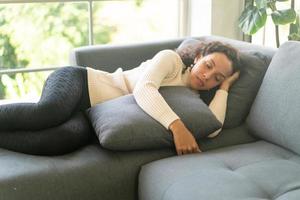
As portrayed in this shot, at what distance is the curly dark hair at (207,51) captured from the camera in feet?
6.57

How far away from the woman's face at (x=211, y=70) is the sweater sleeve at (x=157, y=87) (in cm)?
10

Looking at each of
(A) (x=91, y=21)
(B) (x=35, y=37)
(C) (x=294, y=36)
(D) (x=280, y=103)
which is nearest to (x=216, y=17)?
(C) (x=294, y=36)

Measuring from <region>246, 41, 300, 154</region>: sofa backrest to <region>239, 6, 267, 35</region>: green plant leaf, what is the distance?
89 cm

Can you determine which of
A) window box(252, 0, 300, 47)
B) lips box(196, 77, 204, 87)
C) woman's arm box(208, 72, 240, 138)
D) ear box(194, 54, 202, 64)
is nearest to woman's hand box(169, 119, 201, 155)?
woman's arm box(208, 72, 240, 138)

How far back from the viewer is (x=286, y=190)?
1.44 m

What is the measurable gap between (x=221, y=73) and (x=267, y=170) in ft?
1.83

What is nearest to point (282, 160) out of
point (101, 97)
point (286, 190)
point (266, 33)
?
point (286, 190)

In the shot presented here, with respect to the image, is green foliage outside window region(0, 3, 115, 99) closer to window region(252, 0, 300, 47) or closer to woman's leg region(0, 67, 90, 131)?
woman's leg region(0, 67, 90, 131)

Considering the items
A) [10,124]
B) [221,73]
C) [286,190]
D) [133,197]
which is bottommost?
[133,197]

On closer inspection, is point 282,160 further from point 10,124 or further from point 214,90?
point 10,124

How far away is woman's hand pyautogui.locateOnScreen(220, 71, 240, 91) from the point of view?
2.01 metres

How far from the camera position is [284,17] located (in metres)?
2.73

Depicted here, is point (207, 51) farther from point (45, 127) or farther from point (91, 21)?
point (91, 21)

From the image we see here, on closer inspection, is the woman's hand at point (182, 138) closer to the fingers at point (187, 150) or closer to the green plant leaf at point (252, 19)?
the fingers at point (187, 150)
